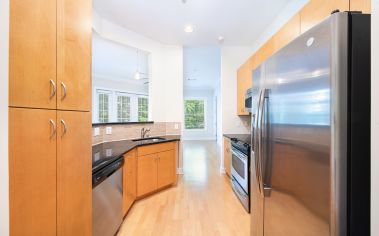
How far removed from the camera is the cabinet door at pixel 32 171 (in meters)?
0.74

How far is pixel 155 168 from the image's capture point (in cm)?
286

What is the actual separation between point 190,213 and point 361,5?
2.51m

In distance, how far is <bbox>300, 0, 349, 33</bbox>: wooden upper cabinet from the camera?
1.23 m

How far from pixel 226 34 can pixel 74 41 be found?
2.99 metres

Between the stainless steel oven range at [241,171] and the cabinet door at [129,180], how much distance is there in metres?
1.48

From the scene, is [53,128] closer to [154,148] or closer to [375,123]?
[375,123]

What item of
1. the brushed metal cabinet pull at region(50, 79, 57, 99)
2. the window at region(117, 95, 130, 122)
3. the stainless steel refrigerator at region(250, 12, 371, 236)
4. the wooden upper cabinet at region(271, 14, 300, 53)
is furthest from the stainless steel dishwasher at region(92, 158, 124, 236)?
the window at region(117, 95, 130, 122)

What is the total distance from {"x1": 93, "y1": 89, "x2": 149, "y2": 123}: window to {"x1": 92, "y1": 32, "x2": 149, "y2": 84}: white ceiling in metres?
0.68

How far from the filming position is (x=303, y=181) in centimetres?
93

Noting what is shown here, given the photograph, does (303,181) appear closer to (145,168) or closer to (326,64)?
(326,64)

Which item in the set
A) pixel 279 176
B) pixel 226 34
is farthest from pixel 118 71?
pixel 279 176

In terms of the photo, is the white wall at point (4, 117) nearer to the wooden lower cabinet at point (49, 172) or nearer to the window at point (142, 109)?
the wooden lower cabinet at point (49, 172)

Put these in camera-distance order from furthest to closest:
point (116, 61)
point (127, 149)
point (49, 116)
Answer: point (116, 61), point (127, 149), point (49, 116)

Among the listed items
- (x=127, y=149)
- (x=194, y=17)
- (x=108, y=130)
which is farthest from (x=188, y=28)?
(x=127, y=149)
